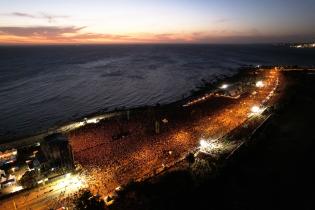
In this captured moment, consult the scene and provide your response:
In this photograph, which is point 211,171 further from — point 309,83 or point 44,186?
point 309,83

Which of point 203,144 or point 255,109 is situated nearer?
point 203,144

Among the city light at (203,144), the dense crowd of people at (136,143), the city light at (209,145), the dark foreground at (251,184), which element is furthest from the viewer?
the city light at (203,144)

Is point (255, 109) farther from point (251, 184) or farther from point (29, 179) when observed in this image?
point (29, 179)

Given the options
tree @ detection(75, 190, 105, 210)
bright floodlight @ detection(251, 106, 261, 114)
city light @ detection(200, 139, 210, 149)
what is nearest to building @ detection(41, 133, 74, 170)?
tree @ detection(75, 190, 105, 210)

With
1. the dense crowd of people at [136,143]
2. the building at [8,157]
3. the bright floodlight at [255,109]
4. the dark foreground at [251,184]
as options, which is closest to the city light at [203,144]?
the dense crowd of people at [136,143]

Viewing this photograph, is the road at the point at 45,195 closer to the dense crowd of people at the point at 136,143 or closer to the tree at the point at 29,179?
the tree at the point at 29,179

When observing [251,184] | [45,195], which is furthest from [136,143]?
[251,184]

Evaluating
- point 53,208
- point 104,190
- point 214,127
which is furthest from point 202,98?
point 53,208
